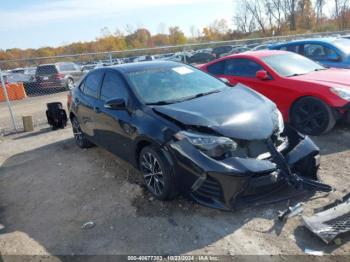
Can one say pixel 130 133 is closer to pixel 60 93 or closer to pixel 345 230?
pixel 345 230

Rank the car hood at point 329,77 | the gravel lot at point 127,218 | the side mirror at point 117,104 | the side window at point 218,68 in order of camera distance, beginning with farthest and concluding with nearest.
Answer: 1. the side window at point 218,68
2. the car hood at point 329,77
3. the side mirror at point 117,104
4. the gravel lot at point 127,218

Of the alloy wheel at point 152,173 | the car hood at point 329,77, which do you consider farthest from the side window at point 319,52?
the alloy wheel at point 152,173

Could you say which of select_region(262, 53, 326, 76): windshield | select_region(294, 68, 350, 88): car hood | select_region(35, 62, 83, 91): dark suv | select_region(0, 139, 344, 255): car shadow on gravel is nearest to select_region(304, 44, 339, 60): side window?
select_region(262, 53, 326, 76): windshield

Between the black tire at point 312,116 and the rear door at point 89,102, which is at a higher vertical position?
the rear door at point 89,102

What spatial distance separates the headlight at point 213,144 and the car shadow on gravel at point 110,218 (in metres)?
0.74

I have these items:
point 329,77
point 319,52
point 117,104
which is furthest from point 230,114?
point 319,52

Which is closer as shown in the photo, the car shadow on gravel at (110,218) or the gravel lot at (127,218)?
the gravel lot at (127,218)

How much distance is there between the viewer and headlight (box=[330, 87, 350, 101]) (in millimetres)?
5512

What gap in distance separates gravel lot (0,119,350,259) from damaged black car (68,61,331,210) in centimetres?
25

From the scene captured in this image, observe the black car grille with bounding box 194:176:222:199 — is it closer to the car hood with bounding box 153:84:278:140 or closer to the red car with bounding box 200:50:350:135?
the car hood with bounding box 153:84:278:140

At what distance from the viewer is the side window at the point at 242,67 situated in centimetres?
691

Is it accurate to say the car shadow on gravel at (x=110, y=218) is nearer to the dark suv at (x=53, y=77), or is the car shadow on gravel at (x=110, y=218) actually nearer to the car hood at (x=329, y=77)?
the car hood at (x=329, y=77)

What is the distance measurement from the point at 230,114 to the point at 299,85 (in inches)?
105

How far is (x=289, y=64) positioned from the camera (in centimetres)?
679
